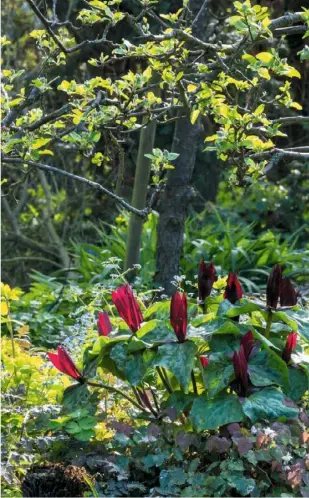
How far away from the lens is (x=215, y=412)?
3.07 metres

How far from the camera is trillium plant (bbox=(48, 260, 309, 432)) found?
3086 millimetres

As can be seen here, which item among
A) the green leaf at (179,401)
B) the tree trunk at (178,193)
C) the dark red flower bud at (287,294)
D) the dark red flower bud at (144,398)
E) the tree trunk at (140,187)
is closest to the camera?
the green leaf at (179,401)

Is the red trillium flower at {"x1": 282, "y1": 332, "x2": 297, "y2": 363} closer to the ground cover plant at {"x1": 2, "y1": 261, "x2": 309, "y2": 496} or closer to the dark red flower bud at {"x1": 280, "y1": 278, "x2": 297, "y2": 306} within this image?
the ground cover plant at {"x1": 2, "y1": 261, "x2": 309, "y2": 496}

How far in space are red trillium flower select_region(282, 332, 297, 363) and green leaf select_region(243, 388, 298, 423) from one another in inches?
8.5

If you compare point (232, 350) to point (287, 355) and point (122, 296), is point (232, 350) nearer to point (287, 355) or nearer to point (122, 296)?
point (287, 355)

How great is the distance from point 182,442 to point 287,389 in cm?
44

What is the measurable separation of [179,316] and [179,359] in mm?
156

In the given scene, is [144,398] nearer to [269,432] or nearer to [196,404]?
[196,404]

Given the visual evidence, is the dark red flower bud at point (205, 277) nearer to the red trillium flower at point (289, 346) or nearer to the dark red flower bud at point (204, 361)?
the dark red flower bud at point (204, 361)

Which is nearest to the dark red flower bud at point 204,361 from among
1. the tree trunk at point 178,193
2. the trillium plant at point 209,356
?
the trillium plant at point 209,356

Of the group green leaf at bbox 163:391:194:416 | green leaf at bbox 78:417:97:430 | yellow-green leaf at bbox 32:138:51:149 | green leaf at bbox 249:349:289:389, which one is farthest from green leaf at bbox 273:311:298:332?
yellow-green leaf at bbox 32:138:51:149

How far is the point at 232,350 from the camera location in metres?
3.22

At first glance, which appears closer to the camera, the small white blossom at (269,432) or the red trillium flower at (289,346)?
the small white blossom at (269,432)

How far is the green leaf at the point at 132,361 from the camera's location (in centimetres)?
321
